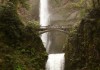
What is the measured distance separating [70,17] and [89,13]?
86.2 ft

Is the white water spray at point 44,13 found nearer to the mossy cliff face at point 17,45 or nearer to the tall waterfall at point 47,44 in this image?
the tall waterfall at point 47,44

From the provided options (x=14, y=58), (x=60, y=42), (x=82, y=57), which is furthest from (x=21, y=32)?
(x=60, y=42)

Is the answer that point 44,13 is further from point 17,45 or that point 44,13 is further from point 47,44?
point 17,45

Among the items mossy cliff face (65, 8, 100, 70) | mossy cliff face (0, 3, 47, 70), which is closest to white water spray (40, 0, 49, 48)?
mossy cliff face (0, 3, 47, 70)

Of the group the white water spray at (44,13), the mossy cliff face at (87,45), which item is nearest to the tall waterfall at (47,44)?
the white water spray at (44,13)

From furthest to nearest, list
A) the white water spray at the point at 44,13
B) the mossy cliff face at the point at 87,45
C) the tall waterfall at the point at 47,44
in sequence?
the white water spray at the point at 44,13 < the tall waterfall at the point at 47,44 < the mossy cliff face at the point at 87,45

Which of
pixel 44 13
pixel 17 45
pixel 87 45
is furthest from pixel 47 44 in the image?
pixel 87 45

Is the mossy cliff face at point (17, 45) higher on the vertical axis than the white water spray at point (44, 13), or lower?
lower

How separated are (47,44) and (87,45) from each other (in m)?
24.4

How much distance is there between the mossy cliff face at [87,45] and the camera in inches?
899

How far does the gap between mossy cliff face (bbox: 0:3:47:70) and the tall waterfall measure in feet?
23.6

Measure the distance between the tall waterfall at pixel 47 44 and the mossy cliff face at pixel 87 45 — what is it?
6858 mm

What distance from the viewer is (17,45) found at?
81.0 ft

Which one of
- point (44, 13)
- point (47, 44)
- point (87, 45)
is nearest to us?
point (87, 45)
